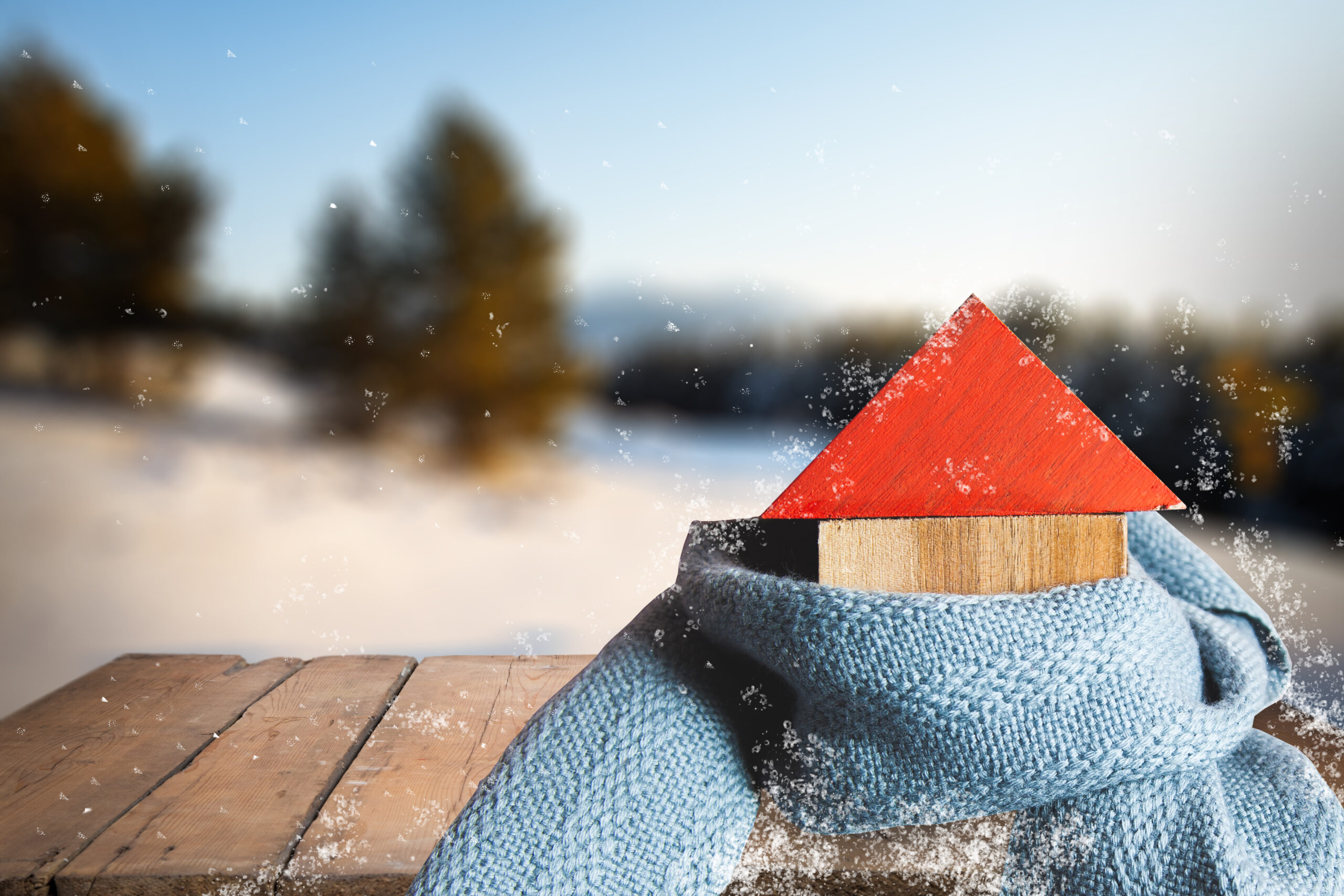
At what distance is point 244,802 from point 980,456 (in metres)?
0.45

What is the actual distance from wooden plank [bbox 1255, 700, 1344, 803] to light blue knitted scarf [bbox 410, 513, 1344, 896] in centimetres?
13

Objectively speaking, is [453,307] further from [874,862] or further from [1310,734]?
[1310,734]

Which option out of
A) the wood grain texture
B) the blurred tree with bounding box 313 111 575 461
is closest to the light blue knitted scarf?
the wood grain texture

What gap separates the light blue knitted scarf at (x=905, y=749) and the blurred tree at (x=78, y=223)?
616mm

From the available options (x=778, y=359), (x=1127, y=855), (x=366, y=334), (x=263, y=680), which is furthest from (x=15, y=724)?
(x=1127, y=855)

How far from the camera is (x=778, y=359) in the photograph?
2.16ft

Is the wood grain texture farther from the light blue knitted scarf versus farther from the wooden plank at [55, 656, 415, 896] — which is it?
the wooden plank at [55, 656, 415, 896]

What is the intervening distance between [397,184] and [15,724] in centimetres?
48

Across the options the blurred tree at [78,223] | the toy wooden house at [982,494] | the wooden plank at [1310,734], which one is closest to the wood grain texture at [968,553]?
the toy wooden house at [982,494]

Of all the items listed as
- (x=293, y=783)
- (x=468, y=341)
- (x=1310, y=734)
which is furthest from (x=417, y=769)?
(x=1310, y=734)

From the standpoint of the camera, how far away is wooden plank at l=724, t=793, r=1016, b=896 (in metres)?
0.43

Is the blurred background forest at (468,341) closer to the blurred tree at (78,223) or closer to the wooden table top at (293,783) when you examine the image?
the blurred tree at (78,223)

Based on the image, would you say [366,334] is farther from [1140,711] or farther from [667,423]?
[1140,711]

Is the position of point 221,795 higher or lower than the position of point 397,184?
lower
